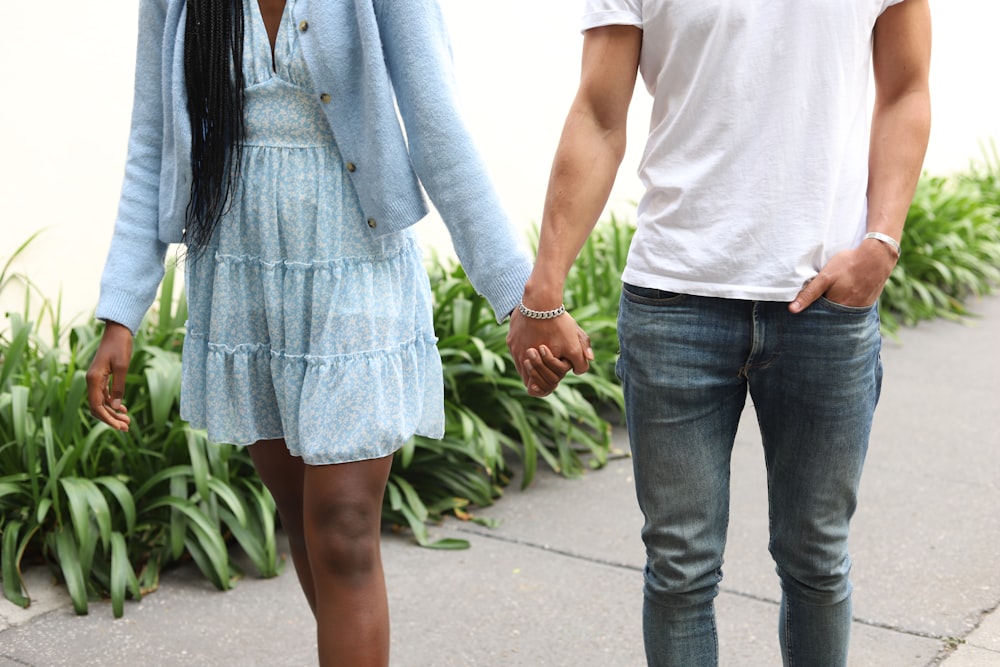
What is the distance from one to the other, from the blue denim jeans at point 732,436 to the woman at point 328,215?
0.32m

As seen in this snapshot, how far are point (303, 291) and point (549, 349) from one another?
471mm

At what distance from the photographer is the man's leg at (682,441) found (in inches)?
82.0

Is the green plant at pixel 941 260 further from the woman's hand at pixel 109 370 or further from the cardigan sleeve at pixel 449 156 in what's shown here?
the woman's hand at pixel 109 370

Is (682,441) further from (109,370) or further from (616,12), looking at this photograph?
(109,370)

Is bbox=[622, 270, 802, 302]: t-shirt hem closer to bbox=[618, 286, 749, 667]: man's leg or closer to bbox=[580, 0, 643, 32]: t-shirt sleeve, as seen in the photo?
bbox=[618, 286, 749, 667]: man's leg

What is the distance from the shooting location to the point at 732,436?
7.27 feet

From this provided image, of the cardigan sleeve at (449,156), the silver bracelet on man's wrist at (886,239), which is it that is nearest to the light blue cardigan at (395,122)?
the cardigan sleeve at (449,156)

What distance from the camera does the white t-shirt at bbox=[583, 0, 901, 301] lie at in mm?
1958

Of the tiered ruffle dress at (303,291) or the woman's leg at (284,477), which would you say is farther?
the woman's leg at (284,477)

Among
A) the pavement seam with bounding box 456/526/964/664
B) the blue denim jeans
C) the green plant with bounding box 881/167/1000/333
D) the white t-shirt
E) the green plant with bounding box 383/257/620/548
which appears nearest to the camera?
the white t-shirt

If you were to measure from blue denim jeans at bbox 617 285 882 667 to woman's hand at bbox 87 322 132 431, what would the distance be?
0.98 metres

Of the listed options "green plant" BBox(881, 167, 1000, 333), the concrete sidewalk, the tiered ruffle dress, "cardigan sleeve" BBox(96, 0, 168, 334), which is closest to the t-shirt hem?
the tiered ruffle dress

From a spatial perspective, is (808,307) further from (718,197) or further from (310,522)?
(310,522)

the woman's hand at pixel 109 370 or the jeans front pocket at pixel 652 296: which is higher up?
the jeans front pocket at pixel 652 296
